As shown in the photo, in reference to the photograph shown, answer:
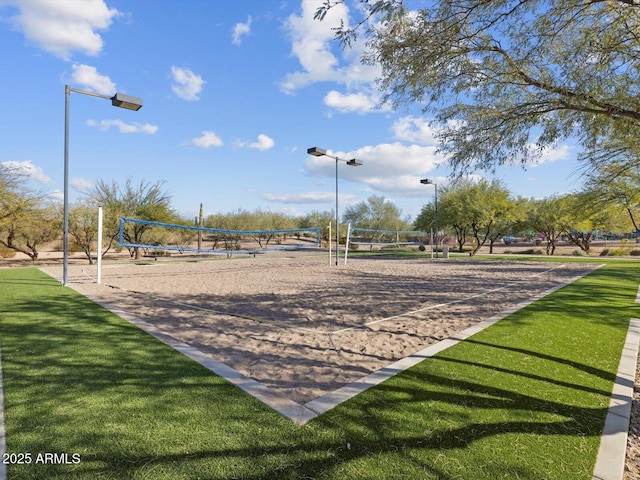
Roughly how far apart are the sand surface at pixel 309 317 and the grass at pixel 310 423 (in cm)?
65

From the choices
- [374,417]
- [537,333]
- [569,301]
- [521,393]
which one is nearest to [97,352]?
[374,417]

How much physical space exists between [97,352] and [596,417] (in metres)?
5.24

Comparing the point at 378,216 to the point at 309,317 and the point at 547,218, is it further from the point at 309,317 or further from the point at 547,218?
the point at 309,317

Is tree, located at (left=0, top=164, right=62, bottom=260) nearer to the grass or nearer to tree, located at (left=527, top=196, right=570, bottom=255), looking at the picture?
the grass

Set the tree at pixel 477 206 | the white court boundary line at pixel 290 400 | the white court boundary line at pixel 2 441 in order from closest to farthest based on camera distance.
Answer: the white court boundary line at pixel 2 441
the white court boundary line at pixel 290 400
the tree at pixel 477 206

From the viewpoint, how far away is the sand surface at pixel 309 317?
4.22m

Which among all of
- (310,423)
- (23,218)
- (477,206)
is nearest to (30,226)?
(23,218)

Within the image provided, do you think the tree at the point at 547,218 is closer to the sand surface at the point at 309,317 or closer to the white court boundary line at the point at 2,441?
the sand surface at the point at 309,317

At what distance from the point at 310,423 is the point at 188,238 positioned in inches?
1508

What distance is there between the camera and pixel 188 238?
38250mm

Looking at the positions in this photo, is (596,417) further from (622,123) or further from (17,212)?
(17,212)

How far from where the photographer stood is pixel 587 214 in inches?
445

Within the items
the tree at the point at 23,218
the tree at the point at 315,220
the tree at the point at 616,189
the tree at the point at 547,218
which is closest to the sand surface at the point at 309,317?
the tree at the point at 616,189

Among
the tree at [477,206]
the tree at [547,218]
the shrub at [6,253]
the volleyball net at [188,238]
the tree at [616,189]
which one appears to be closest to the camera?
the tree at [616,189]
